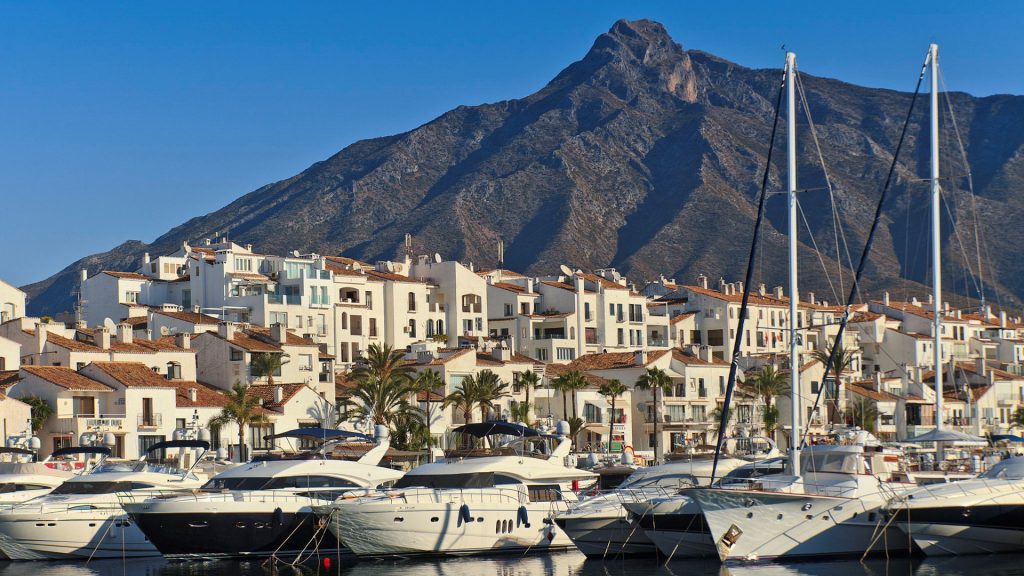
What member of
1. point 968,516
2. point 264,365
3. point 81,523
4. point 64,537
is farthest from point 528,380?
point 968,516

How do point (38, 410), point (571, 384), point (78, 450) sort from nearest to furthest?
point (78, 450) < point (38, 410) < point (571, 384)

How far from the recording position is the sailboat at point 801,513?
44.8m

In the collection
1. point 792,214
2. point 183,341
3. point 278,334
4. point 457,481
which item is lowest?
point 457,481

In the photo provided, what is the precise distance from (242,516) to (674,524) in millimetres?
13659

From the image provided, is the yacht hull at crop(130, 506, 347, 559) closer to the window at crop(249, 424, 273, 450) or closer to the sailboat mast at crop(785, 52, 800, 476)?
the sailboat mast at crop(785, 52, 800, 476)

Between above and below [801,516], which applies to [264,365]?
above

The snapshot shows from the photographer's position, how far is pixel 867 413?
344 ft

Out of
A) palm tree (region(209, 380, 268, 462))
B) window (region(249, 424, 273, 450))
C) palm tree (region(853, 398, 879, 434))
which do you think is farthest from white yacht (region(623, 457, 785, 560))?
palm tree (region(853, 398, 879, 434))

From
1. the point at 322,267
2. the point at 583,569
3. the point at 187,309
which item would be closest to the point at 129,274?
the point at 187,309

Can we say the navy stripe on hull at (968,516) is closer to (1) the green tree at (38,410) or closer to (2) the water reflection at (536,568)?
(2) the water reflection at (536,568)

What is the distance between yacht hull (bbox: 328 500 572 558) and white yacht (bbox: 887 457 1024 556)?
1182 centimetres

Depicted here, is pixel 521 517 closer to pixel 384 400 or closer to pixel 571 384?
pixel 384 400

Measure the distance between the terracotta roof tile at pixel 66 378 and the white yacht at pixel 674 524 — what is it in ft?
111

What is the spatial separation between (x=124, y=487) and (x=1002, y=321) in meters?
114
